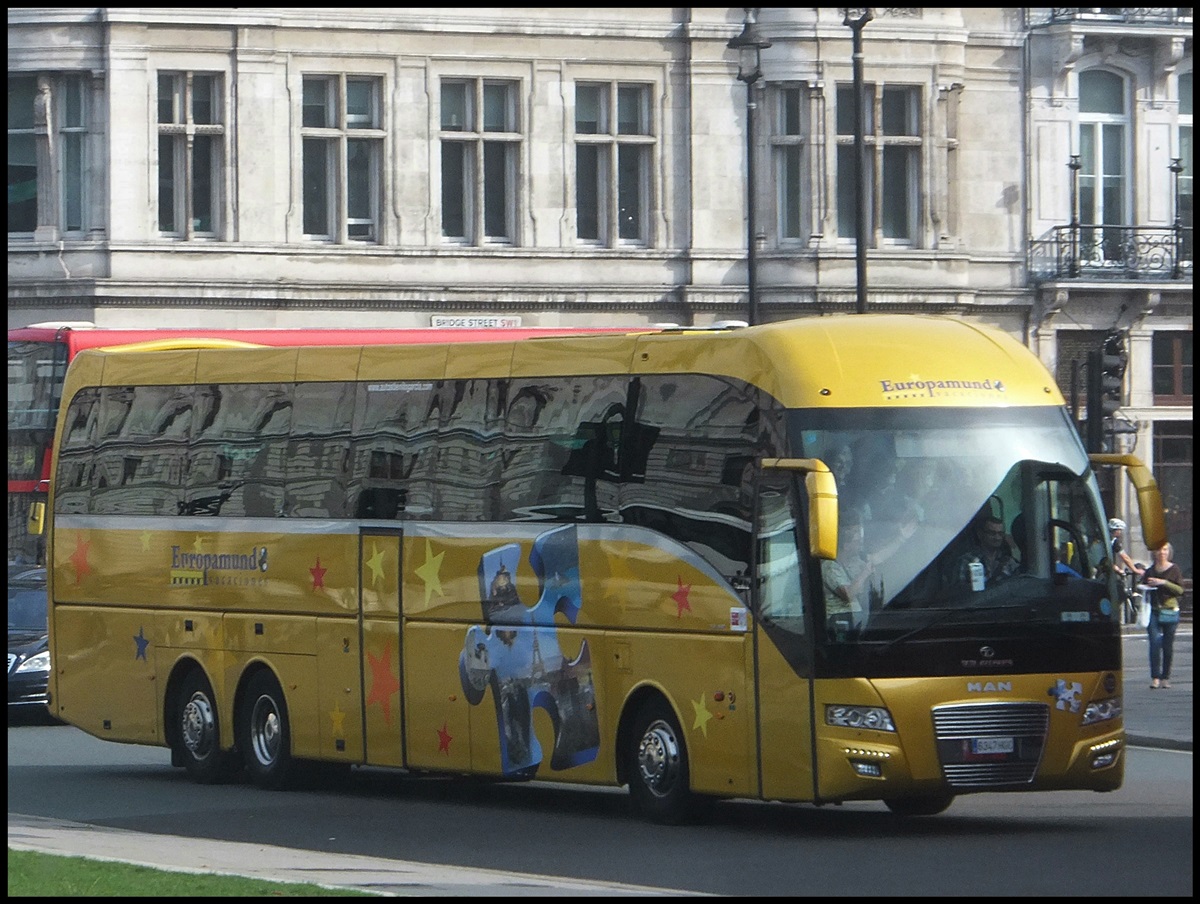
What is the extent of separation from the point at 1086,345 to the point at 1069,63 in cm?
502

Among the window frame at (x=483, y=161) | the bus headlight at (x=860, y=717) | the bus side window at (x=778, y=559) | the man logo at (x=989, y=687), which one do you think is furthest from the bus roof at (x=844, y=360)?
the window frame at (x=483, y=161)

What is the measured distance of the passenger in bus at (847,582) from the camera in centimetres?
1495

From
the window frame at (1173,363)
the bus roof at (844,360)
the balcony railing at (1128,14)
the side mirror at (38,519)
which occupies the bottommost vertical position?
the side mirror at (38,519)

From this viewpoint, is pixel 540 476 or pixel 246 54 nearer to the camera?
pixel 540 476

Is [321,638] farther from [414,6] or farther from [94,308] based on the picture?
[414,6]

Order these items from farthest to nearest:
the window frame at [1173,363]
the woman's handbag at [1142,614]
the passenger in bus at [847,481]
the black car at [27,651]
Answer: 1. the window frame at [1173,363]
2. the woman's handbag at [1142,614]
3. the black car at [27,651]
4. the passenger in bus at [847,481]

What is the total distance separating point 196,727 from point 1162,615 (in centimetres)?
1148

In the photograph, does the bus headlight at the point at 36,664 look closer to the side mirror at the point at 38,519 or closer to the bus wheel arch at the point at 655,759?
the side mirror at the point at 38,519

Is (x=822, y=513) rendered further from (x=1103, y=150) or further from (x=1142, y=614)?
(x=1103, y=150)

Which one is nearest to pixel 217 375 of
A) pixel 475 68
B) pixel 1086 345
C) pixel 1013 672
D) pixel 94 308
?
pixel 1013 672

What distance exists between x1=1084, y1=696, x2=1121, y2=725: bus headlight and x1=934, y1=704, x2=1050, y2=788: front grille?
0.33 m

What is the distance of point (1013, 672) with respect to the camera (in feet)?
49.4

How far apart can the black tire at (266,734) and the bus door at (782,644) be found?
216 inches

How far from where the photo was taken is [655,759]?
16203 millimetres
